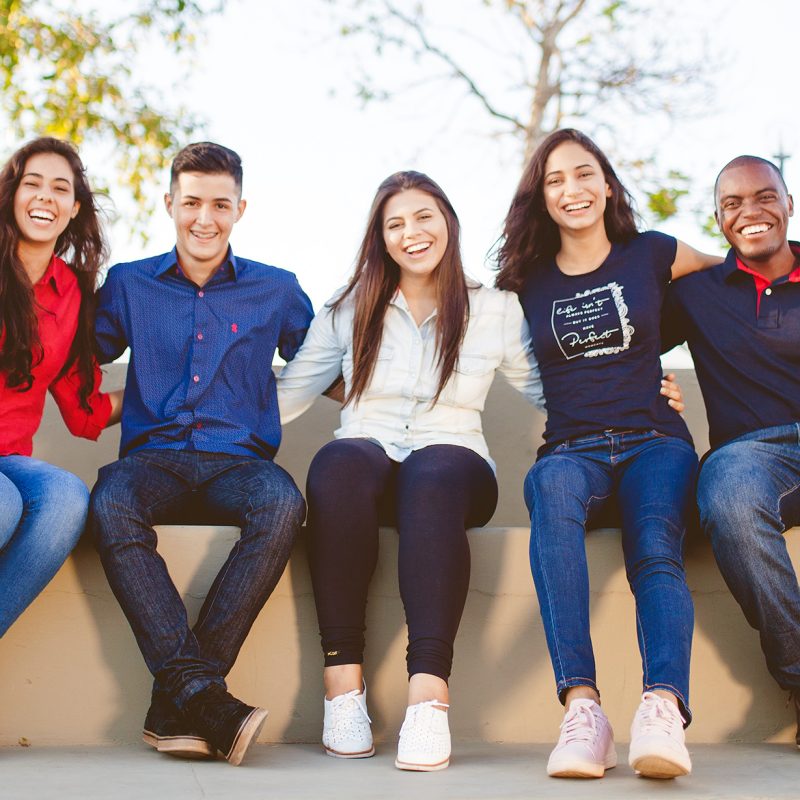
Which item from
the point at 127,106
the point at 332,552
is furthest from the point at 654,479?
the point at 127,106

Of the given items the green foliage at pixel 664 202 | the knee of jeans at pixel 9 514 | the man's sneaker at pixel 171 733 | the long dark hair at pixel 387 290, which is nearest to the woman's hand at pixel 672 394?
the long dark hair at pixel 387 290

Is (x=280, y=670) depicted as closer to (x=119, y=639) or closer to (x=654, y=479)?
(x=119, y=639)

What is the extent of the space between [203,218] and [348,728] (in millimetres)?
1456

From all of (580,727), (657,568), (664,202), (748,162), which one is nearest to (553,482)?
(657,568)

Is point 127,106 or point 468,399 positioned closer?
point 468,399

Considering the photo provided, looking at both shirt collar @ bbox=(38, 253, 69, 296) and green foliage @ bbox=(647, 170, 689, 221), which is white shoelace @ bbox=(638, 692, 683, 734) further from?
green foliage @ bbox=(647, 170, 689, 221)

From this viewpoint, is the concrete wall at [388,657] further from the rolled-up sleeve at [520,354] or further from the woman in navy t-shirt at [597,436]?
the rolled-up sleeve at [520,354]

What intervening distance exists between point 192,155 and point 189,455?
2.94ft

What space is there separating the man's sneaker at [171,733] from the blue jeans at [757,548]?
1.20 metres

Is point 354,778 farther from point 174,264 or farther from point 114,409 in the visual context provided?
point 174,264

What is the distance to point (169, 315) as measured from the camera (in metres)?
2.90

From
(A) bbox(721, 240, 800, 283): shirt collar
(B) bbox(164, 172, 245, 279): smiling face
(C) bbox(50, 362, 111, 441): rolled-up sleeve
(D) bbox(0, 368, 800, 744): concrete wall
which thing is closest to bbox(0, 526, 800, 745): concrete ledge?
(D) bbox(0, 368, 800, 744): concrete wall

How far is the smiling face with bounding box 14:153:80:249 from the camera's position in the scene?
2.77 meters

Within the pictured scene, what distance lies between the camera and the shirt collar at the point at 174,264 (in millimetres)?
2932
